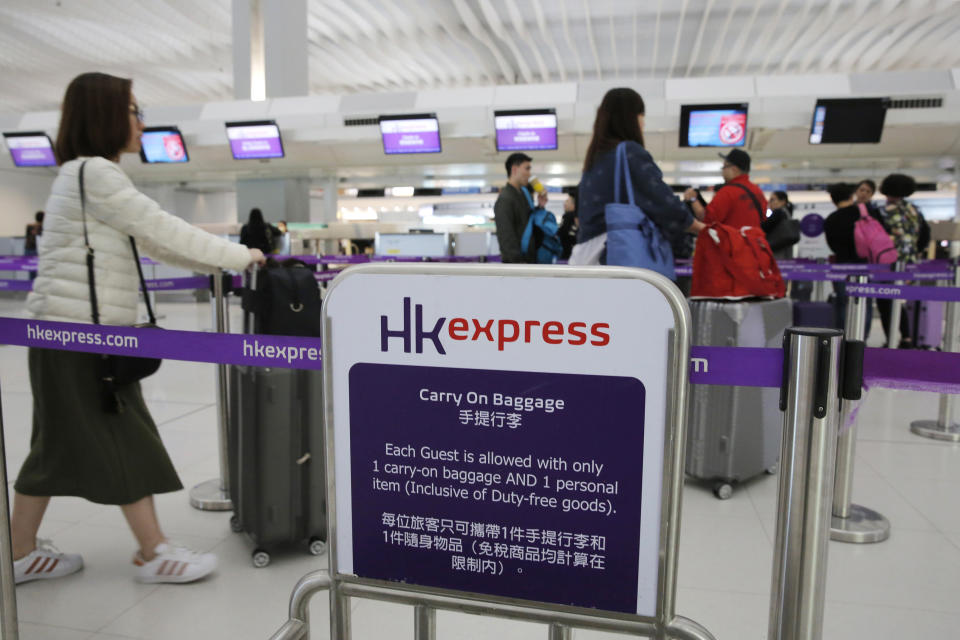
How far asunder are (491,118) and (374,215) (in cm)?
1671

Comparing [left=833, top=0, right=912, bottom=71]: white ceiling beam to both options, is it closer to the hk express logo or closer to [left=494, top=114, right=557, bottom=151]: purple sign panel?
[left=494, top=114, right=557, bottom=151]: purple sign panel

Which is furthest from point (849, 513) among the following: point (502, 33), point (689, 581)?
point (502, 33)

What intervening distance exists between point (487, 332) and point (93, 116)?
5.12ft

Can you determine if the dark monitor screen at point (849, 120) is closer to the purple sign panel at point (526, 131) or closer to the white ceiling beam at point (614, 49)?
the purple sign panel at point (526, 131)

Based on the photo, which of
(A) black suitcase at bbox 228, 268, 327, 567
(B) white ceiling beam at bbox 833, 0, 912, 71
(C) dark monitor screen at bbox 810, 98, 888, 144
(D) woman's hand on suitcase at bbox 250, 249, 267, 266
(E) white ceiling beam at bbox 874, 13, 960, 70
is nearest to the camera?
(D) woman's hand on suitcase at bbox 250, 249, 267, 266

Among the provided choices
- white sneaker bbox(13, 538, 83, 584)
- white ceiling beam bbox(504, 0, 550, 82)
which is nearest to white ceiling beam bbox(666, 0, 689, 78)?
white ceiling beam bbox(504, 0, 550, 82)

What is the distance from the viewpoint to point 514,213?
3.92 m

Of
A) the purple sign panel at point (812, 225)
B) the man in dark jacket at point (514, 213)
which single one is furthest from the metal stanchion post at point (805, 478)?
the purple sign panel at point (812, 225)

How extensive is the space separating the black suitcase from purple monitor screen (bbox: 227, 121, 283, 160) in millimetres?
8589

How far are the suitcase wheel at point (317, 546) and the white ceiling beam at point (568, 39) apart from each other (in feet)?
32.2

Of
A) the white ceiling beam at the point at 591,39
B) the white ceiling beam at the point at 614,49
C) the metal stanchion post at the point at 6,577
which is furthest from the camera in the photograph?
the white ceiling beam at the point at 614,49

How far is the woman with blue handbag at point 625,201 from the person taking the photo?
2443 mm

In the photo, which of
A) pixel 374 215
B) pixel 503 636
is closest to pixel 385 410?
pixel 503 636

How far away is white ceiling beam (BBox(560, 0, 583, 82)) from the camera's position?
10.6 m
